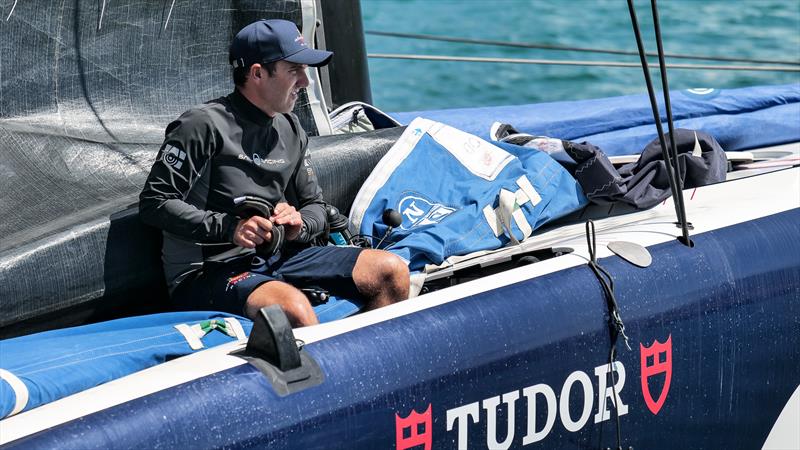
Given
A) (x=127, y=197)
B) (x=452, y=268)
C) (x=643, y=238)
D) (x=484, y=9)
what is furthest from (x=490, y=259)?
(x=484, y=9)

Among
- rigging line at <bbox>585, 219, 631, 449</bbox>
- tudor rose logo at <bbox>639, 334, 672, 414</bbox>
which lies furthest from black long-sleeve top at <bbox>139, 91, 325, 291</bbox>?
tudor rose logo at <bbox>639, 334, 672, 414</bbox>

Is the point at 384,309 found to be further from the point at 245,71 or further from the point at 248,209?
the point at 245,71

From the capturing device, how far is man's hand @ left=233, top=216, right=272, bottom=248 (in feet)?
9.12

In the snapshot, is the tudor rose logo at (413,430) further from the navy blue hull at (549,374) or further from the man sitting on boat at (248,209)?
the man sitting on boat at (248,209)

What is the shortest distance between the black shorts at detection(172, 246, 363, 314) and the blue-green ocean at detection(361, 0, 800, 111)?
30.9 feet

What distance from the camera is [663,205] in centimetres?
338

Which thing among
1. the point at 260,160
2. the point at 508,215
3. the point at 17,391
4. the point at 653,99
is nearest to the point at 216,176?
the point at 260,160

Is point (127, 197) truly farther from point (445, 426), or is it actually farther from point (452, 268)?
point (445, 426)

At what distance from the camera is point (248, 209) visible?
2.84 metres

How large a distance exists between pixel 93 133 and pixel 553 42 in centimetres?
1169

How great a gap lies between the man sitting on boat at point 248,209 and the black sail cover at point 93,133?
16 cm

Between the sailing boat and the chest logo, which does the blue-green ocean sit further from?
the chest logo

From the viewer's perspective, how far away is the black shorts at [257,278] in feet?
9.23

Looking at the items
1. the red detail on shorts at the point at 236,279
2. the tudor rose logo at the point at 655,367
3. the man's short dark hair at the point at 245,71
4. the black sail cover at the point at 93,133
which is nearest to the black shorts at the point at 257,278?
the red detail on shorts at the point at 236,279
